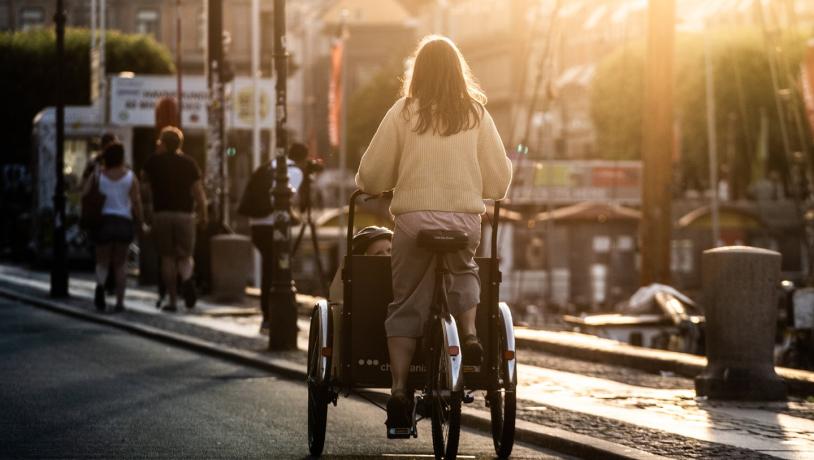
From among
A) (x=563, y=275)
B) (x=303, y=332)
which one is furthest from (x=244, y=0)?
(x=303, y=332)

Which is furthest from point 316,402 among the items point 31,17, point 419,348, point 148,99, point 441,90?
point 31,17

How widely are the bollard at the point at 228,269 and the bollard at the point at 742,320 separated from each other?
453 inches

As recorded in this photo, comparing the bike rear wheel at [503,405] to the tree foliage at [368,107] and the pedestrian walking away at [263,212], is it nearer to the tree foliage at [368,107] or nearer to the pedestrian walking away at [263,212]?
the pedestrian walking away at [263,212]

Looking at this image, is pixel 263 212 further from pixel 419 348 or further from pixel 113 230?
pixel 419 348

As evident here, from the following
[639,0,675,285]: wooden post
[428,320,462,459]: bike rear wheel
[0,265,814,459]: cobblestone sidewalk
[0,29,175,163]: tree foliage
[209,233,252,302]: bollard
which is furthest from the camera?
[0,29,175,163]: tree foliage

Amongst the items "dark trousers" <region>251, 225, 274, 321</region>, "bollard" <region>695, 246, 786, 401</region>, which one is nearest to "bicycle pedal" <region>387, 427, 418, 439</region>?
"bollard" <region>695, 246, 786, 401</region>

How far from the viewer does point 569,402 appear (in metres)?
11.2

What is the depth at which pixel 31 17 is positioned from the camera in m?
91.4

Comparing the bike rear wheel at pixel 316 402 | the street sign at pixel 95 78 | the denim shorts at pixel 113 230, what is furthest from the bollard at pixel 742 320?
the street sign at pixel 95 78

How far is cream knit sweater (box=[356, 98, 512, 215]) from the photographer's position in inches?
296

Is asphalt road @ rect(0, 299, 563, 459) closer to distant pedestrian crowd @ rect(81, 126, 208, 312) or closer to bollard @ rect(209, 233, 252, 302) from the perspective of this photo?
distant pedestrian crowd @ rect(81, 126, 208, 312)

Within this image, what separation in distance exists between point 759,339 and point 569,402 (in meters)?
1.29

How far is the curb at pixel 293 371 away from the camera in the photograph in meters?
8.68

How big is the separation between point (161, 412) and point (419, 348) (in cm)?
274
